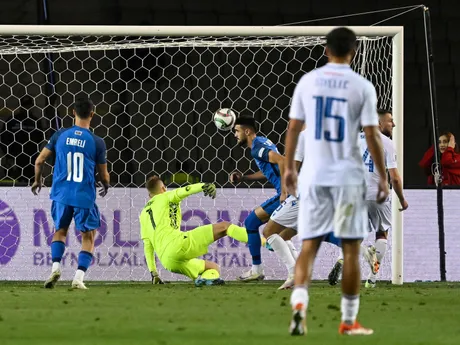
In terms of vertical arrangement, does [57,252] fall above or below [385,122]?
below

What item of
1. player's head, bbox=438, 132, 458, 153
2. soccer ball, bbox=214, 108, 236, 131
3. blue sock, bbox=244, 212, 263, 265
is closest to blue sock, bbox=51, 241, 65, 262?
blue sock, bbox=244, 212, 263, 265

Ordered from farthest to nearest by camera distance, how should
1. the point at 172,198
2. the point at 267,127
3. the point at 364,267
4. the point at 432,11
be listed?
the point at 432,11, the point at 267,127, the point at 364,267, the point at 172,198

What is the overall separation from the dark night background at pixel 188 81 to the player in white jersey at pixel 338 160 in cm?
812

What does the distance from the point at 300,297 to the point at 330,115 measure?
95cm

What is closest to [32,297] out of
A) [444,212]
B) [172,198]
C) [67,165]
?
[67,165]

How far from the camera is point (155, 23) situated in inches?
631

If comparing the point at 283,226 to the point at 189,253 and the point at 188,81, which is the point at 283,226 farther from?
the point at 188,81

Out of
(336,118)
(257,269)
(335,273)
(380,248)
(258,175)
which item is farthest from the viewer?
(257,269)

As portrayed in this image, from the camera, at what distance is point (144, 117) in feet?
50.0

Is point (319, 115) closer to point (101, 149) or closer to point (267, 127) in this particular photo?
point (101, 149)

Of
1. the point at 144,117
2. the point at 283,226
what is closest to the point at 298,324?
the point at 283,226

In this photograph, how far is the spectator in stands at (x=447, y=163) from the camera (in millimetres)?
14078

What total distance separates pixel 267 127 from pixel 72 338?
30.9ft

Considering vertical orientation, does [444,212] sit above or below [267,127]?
below
